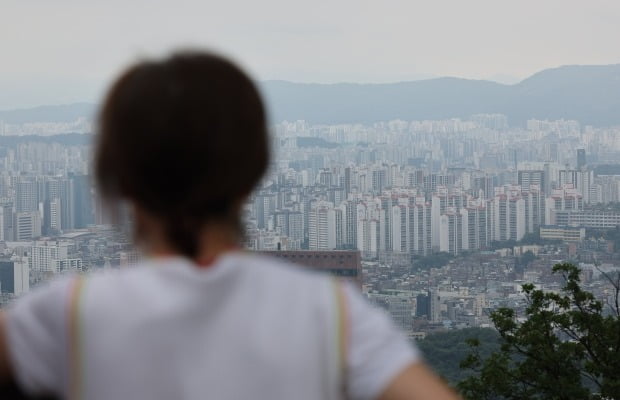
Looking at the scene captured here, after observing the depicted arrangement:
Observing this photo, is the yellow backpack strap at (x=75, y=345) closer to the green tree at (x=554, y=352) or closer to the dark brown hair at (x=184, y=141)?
the dark brown hair at (x=184, y=141)

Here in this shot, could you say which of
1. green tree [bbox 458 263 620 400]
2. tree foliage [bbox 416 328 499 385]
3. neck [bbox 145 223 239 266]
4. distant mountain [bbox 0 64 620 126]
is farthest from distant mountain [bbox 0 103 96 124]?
neck [bbox 145 223 239 266]

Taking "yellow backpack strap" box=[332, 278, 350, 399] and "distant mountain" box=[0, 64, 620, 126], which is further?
"distant mountain" box=[0, 64, 620, 126]

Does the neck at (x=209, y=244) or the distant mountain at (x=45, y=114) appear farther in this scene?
the distant mountain at (x=45, y=114)

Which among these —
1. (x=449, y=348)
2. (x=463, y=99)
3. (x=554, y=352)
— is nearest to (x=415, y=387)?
(x=554, y=352)

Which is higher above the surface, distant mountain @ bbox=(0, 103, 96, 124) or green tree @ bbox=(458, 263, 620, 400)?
distant mountain @ bbox=(0, 103, 96, 124)

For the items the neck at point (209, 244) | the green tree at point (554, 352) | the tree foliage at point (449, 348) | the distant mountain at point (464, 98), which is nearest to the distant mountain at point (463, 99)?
the distant mountain at point (464, 98)

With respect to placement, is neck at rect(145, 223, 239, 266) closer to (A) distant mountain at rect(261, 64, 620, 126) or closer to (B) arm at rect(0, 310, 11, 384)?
(B) arm at rect(0, 310, 11, 384)

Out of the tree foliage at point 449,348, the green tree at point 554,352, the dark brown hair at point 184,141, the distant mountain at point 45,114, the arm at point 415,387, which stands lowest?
the tree foliage at point 449,348
